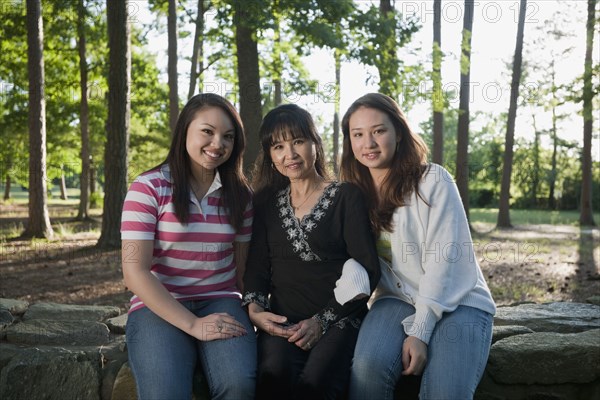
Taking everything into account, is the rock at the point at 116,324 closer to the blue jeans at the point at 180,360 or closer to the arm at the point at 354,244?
the blue jeans at the point at 180,360

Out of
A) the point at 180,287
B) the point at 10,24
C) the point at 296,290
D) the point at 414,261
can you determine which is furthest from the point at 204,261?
the point at 10,24

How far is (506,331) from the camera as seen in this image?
136 inches

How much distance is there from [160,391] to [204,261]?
2.44 feet

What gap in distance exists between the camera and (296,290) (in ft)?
9.82

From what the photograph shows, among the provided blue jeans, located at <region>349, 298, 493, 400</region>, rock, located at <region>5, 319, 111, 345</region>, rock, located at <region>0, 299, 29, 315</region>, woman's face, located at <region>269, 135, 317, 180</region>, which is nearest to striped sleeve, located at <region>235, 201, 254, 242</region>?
woman's face, located at <region>269, 135, 317, 180</region>

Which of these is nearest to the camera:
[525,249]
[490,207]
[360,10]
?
[360,10]

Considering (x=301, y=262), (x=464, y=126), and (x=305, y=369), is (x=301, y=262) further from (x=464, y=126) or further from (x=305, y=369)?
(x=464, y=126)

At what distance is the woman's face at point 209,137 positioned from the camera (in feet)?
9.93

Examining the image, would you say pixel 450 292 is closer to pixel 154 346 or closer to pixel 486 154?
pixel 154 346

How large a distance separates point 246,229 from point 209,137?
570 millimetres

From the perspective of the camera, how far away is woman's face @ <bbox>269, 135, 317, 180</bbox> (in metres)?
3.16

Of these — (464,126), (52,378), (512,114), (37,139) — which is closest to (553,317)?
(52,378)

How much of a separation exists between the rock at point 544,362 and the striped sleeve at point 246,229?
4.93 ft

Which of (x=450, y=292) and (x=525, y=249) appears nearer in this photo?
(x=450, y=292)
